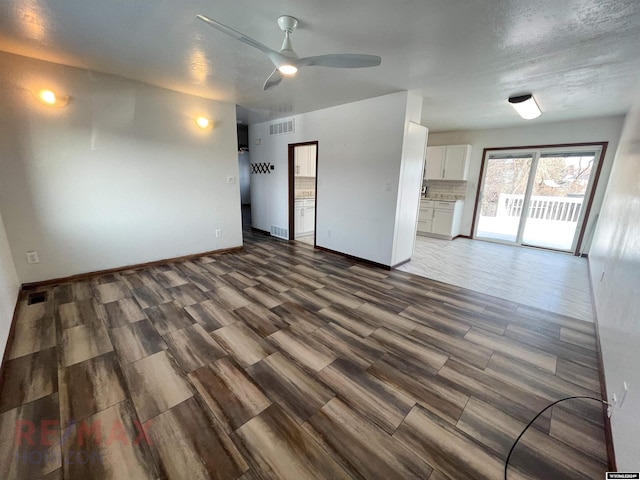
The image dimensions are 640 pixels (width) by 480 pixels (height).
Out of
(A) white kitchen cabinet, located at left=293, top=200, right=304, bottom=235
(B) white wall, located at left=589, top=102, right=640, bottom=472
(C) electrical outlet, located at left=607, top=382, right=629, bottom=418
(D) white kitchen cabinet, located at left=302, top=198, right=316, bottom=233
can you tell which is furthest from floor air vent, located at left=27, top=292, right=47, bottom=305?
(C) electrical outlet, located at left=607, top=382, right=629, bottom=418

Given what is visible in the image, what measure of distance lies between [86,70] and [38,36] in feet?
2.53

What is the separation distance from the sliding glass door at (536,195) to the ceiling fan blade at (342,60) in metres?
5.01

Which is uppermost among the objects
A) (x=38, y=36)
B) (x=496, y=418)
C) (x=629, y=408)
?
(x=38, y=36)

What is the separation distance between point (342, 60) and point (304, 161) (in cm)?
366

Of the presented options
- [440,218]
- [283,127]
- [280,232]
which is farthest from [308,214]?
[440,218]

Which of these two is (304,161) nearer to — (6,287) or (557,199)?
(6,287)

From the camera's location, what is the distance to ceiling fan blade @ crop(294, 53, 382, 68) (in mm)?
1909

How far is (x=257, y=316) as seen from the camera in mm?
2533

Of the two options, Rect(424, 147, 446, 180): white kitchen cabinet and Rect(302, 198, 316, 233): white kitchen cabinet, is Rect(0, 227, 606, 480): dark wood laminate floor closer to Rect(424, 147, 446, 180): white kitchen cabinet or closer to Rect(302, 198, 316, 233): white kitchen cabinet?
Rect(302, 198, 316, 233): white kitchen cabinet

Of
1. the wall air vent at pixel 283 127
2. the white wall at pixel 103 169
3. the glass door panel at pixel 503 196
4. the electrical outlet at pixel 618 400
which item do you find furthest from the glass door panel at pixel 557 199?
the white wall at pixel 103 169

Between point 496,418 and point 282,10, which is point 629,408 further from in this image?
point 282,10

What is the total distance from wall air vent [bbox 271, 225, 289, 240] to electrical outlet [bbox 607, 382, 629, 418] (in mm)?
4833

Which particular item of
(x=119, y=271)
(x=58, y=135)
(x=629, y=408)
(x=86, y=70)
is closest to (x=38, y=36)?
(x=86, y=70)

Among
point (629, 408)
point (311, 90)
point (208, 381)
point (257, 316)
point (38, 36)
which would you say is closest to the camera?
point (629, 408)
